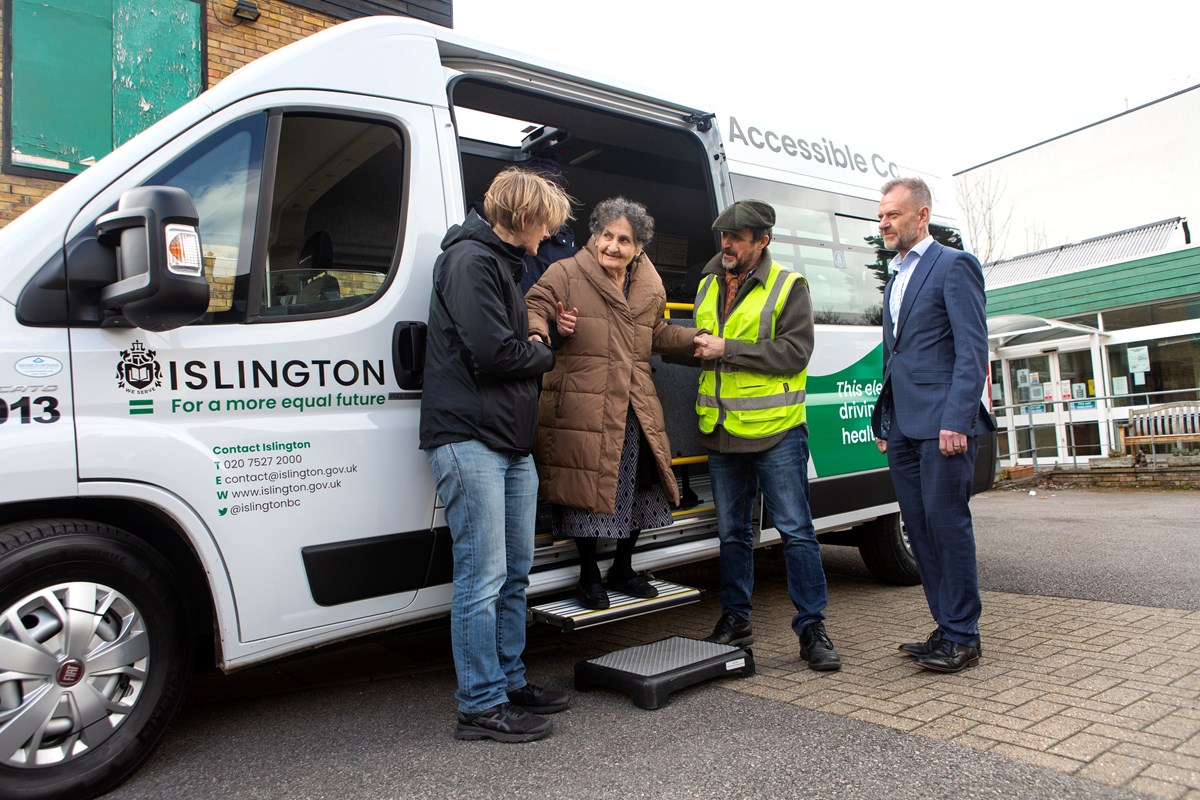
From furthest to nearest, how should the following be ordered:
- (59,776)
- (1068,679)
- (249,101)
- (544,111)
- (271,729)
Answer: (544,111) → (1068,679) → (271,729) → (249,101) → (59,776)

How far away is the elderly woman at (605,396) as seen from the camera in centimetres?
350

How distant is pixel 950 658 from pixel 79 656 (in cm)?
313

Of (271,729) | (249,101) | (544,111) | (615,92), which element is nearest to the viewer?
(249,101)

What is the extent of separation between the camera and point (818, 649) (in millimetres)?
3707

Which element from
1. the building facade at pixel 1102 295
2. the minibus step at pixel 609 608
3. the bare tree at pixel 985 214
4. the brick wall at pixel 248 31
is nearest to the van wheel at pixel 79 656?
the minibus step at pixel 609 608

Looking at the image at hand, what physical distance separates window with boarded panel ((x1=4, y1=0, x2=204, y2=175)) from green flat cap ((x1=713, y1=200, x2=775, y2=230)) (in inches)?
234

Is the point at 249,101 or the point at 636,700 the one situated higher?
the point at 249,101

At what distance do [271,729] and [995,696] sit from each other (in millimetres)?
2676

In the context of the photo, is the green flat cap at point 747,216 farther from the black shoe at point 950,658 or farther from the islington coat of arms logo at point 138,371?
the islington coat of arms logo at point 138,371

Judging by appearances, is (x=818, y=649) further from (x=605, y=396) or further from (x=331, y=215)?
(x=331, y=215)

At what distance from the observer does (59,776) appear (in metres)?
2.47

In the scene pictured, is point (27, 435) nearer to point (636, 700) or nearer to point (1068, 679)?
point (636, 700)

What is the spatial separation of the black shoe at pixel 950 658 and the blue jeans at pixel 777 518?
1.54 feet

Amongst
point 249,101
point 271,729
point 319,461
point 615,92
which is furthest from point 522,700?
point 615,92
